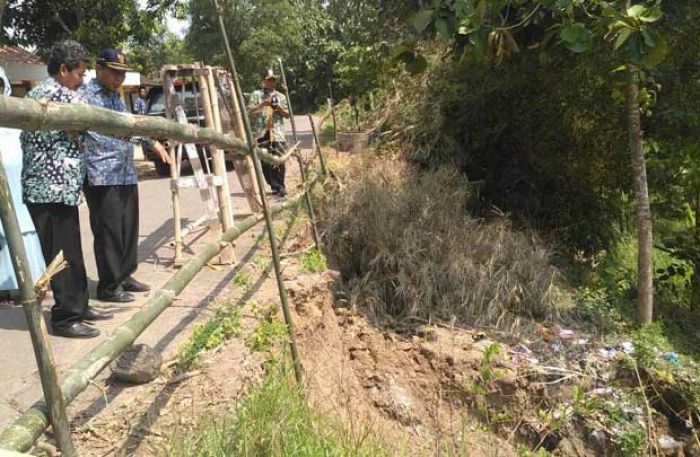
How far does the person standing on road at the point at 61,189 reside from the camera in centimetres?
321

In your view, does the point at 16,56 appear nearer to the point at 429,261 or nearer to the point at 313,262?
the point at 313,262

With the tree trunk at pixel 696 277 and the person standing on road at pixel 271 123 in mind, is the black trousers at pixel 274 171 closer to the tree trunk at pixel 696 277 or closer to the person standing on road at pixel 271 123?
the person standing on road at pixel 271 123

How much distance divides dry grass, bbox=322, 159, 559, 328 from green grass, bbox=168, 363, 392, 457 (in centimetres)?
283

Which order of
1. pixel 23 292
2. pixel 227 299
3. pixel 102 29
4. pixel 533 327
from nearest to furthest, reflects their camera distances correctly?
pixel 23 292 < pixel 227 299 < pixel 533 327 < pixel 102 29

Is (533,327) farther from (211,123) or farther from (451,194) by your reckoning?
(211,123)

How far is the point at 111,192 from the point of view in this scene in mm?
3777

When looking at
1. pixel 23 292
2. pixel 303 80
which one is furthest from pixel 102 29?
pixel 303 80

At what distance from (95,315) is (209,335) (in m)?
0.85

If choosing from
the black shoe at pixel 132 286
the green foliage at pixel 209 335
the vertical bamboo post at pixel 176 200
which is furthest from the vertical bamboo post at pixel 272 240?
the vertical bamboo post at pixel 176 200

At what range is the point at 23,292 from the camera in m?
1.48

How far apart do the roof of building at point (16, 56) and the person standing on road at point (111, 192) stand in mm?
12369

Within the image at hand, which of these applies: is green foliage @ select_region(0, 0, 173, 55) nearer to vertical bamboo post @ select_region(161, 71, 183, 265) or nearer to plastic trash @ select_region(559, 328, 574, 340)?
vertical bamboo post @ select_region(161, 71, 183, 265)

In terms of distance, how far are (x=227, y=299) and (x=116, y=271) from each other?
2.53 ft

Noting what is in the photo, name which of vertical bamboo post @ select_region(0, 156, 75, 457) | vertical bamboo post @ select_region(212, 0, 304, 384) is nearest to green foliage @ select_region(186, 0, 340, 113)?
vertical bamboo post @ select_region(212, 0, 304, 384)
